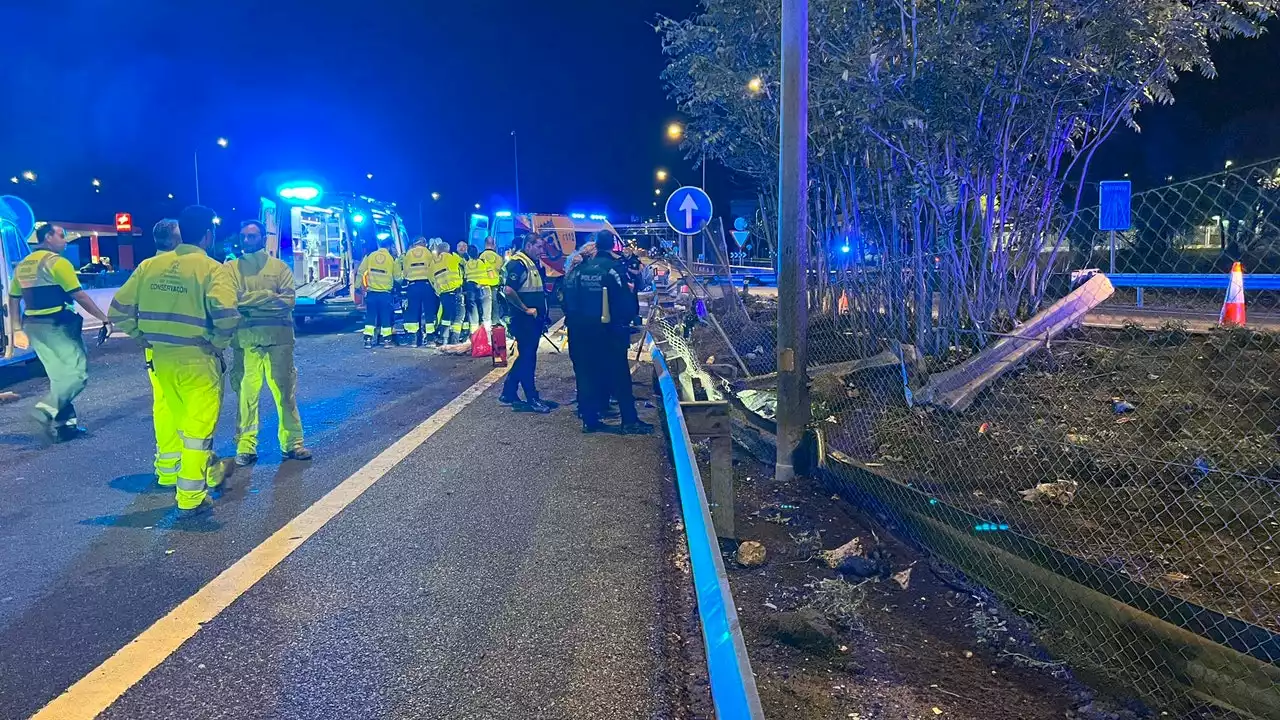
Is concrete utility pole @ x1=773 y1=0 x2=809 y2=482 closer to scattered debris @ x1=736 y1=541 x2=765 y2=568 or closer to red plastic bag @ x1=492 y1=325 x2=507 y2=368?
scattered debris @ x1=736 y1=541 x2=765 y2=568

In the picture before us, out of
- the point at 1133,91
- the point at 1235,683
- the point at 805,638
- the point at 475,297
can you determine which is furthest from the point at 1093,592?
the point at 475,297

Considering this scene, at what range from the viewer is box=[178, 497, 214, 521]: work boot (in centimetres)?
519

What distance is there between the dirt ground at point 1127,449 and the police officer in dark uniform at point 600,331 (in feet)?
6.03

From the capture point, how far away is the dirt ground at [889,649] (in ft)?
10.2

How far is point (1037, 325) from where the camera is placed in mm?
6680

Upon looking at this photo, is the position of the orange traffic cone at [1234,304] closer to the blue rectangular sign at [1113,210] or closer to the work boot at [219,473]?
the blue rectangular sign at [1113,210]

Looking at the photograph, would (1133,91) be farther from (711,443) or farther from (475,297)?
(475,297)

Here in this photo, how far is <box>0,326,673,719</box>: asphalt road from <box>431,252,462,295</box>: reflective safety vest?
23.6 feet

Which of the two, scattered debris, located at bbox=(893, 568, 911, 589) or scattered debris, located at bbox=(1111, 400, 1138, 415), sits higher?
scattered debris, located at bbox=(1111, 400, 1138, 415)

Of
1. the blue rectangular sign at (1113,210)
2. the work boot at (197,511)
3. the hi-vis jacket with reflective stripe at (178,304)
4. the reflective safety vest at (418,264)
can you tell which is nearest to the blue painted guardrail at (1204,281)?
the blue rectangular sign at (1113,210)

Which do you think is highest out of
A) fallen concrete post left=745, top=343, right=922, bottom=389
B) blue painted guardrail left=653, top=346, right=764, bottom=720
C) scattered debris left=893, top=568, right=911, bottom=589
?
fallen concrete post left=745, top=343, right=922, bottom=389

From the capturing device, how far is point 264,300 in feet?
20.6

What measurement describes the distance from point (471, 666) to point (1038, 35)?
618 cm

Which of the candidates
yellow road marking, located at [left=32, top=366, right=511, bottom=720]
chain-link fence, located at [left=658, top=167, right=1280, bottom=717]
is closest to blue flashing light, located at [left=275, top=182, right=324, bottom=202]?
chain-link fence, located at [left=658, top=167, right=1280, bottom=717]
